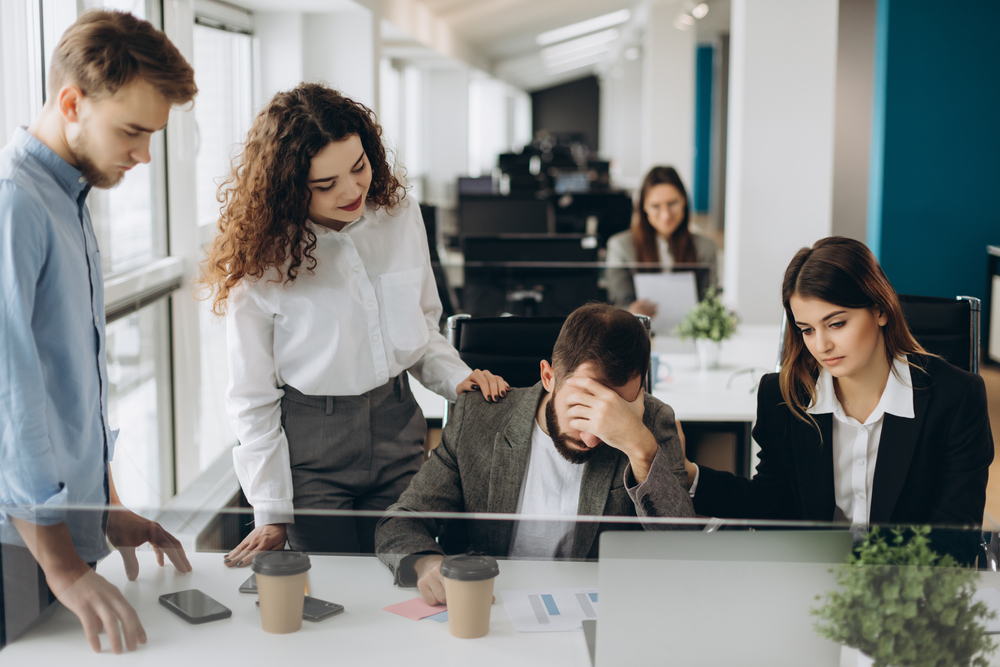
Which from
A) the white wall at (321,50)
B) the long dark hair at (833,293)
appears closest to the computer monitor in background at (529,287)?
the long dark hair at (833,293)

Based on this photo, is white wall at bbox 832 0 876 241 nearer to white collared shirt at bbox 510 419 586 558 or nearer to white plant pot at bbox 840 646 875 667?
white collared shirt at bbox 510 419 586 558

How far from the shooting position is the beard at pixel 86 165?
4.29ft

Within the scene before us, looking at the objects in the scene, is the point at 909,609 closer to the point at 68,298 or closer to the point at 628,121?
the point at 68,298

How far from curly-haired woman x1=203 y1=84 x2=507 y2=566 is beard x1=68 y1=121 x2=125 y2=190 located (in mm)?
297

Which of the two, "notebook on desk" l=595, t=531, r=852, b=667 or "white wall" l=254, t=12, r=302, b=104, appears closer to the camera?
"notebook on desk" l=595, t=531, r=852, b=667

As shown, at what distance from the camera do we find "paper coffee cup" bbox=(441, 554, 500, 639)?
1171 mm

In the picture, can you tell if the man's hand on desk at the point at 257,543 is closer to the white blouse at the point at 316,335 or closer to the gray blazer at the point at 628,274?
the white blouse at the point at 316,335

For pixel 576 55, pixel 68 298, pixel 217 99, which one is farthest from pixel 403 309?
pixel 576 55

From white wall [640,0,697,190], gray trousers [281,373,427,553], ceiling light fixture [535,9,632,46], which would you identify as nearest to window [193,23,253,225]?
gray trousers [281,373,427,553]

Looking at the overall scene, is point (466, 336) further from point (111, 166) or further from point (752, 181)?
point (752, 181)

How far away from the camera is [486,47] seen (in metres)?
13.2

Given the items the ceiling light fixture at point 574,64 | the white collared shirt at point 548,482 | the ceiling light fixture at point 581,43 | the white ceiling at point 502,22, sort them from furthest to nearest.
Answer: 1. the ceiling light fixture at point 574,64
2. the ceiling light fixture at point 581,43
3. the white ceiling at point 502,22
4. the white collared shirt at point 548,482

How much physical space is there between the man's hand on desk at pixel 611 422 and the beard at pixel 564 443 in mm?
52

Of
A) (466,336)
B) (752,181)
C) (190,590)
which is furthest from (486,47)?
(190,590)
